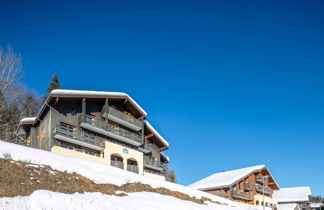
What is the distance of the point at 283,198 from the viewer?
5956 cm

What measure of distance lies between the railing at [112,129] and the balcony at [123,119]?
0.76m

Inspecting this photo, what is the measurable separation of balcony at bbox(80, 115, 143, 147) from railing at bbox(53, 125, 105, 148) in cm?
86

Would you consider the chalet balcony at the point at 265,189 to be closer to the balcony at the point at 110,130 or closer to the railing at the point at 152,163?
the railing at the point at 152,163

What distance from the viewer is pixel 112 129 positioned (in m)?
33.7

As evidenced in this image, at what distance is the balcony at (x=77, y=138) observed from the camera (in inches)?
1091

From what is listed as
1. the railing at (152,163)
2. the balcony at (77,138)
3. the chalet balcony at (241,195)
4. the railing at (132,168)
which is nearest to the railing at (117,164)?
the railing at (132,168)

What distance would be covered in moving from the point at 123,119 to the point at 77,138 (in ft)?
22.6

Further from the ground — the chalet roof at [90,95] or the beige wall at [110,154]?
the chalet roof at [90,95]

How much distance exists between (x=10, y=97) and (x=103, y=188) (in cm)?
2821

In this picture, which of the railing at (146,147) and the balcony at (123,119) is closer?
the balcony at (123,119)

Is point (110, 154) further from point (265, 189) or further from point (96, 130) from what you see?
point (265, 189)

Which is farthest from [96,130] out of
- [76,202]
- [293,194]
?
[293,194]

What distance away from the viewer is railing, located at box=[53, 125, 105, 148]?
27.8 m

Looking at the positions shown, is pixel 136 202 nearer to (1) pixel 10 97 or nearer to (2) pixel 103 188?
(2) pixel 103 188
